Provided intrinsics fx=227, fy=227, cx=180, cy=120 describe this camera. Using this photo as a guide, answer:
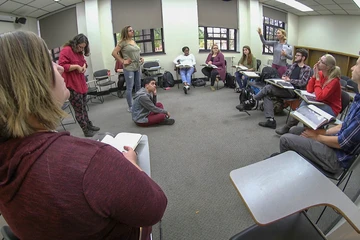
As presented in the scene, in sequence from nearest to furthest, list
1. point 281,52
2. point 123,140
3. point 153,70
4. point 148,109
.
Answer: point 123,140 → point 148,109 → point 281,52 → point 153,70

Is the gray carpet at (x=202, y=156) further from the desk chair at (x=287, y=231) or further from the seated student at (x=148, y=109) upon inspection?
the desk chair at (x=287, y=231)

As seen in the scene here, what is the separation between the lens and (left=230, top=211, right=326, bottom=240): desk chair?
1.09m

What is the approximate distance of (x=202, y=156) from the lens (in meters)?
2.74

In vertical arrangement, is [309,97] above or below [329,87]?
below

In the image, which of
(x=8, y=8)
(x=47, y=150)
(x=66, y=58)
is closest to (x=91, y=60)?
(x=8, y=8)

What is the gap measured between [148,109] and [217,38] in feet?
16.0

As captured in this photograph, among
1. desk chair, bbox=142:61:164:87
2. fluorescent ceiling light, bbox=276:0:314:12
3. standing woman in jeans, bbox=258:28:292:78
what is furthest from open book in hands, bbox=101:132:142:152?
fluorescent ceiling light, bbox=276:0:314:12

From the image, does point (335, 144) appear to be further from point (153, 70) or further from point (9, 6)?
point (9, 6)

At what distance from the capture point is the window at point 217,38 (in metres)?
7.20

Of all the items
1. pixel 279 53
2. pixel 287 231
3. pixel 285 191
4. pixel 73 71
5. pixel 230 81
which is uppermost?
pixel 279 53

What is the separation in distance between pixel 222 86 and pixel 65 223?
607 cm

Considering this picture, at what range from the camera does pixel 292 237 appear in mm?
1108

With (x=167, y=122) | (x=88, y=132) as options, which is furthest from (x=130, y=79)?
(x=88, y=132)

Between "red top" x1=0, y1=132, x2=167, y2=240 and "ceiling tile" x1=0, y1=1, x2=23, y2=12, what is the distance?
540cm
